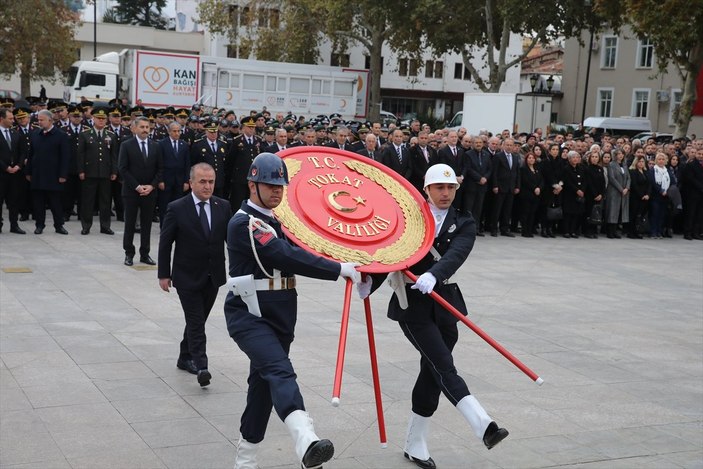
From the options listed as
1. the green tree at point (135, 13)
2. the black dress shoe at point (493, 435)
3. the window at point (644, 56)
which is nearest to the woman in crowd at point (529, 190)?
the black dress shoe at point (493, 435)

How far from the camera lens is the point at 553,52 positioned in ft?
261

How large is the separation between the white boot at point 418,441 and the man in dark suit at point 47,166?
1076 cm

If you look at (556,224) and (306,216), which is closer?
(306,216)

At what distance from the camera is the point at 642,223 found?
68.7ft

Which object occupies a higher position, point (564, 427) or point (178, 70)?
point (178, 70)

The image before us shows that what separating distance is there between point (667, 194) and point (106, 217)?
1216 cm

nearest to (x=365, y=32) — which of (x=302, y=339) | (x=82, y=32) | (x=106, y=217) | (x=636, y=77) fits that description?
(x=636, y=77)

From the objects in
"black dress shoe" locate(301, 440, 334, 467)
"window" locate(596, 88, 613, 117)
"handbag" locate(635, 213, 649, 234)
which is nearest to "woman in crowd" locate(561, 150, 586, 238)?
"handbag" locate(635, 213, 649, 234)

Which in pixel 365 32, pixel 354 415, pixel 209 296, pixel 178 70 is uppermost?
pixel 365 32

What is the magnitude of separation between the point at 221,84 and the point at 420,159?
A: 77.9 feet

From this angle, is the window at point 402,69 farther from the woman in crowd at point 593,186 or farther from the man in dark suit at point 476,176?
the man in dark suit at point 476,176

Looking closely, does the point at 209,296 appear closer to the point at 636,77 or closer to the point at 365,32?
the point at 636,77

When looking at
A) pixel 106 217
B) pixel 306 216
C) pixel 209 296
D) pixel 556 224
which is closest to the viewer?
pixel 306 216

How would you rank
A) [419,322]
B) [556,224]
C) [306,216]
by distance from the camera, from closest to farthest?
[306,216] < [419,322] < [556,224]
